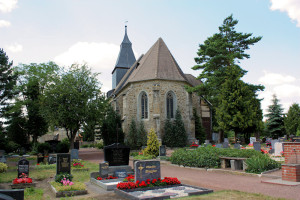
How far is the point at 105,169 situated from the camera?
35.3 ft

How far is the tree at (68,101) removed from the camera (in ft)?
76.9

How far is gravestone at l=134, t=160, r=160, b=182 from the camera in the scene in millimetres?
8477

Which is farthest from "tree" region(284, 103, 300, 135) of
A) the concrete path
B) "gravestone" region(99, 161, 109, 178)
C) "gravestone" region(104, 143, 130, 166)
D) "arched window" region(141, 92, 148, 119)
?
"gravestone" region(99, 161, 109, 178)

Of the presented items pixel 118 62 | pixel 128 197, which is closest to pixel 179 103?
pixel 118 62

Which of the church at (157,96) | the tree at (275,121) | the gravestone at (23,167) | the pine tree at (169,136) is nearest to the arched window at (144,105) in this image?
the church at (157,96)

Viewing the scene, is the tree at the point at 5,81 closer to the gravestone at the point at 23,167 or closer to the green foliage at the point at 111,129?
the green foliage at the point at 111,129

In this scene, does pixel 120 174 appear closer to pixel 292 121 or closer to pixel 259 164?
pixel 259 164

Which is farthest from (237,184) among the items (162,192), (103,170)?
(103,170)

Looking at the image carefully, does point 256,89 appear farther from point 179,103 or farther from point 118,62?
point 118,62

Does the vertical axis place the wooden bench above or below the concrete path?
above

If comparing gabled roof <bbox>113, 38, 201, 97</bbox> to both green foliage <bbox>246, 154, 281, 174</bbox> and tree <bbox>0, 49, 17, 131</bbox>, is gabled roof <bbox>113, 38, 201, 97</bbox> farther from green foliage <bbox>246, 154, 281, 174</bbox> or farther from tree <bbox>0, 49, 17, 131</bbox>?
green foliage <bbox>246, 154, 281, 174</bbox>

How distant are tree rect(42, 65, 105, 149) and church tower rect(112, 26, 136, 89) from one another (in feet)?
55.0

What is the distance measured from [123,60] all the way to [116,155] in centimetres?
3250

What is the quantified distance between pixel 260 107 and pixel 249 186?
24.1 m
